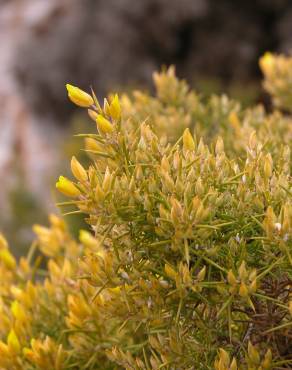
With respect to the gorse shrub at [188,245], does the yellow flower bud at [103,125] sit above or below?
above

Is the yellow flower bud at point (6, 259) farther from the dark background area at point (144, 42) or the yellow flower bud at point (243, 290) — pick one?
the dark background area at point (144, 42)

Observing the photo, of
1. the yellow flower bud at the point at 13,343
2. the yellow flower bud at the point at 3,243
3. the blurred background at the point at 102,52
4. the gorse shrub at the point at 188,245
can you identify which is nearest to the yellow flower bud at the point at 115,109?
the gorse shrub at the point at 188,245

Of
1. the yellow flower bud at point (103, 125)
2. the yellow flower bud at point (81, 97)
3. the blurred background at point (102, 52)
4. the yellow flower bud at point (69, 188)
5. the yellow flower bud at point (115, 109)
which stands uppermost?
the yellow flower bud at point (81, 97)

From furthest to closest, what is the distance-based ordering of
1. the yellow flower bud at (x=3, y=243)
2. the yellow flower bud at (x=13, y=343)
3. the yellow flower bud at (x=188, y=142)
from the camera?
1. the yellow flower bud at (x=3, y=243)
2. the yellow flower bud at (x=13, y=343)
3. the yellow flower bud at (x=188, y=142)

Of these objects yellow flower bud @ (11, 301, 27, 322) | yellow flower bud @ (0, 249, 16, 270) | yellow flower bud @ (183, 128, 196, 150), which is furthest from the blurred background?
yellow flower bud @ (183, 128, 196, 150)

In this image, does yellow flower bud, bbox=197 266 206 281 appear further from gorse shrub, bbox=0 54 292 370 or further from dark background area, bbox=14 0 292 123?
dark background area, bbox=14 0 292 123

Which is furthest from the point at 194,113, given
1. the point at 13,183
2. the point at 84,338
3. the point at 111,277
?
the point at 13,183

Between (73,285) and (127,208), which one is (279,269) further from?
(73,285)
